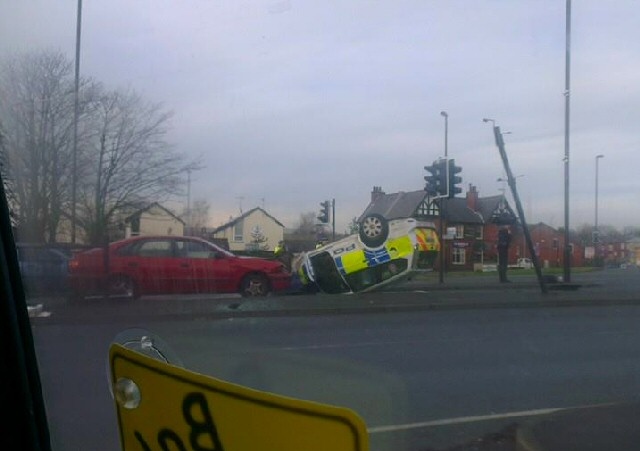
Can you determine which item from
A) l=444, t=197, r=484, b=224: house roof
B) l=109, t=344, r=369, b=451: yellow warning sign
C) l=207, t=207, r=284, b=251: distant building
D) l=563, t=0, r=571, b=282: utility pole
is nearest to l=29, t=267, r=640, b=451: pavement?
l=444, t=197, r=484, b=224: house roof

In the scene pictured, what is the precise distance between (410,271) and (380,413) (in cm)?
73

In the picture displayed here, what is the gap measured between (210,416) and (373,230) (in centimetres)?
157

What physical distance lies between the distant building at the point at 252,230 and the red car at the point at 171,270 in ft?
0.48

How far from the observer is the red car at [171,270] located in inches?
169

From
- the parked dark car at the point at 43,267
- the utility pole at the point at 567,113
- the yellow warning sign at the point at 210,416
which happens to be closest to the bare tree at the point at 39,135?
the parked dark car at the point at 43,267

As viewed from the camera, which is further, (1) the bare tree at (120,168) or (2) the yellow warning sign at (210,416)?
(1) the bare tree at (120,168)

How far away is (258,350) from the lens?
201 inches

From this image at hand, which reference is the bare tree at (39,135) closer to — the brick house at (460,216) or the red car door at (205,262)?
the red car door at (205,262)

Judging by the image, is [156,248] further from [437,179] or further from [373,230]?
[437,179]

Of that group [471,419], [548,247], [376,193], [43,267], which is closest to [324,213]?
[376,193]

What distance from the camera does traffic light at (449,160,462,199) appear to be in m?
3.81

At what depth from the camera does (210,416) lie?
2713mm

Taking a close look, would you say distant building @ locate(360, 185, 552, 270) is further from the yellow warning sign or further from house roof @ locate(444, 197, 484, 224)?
the yellow warning sign

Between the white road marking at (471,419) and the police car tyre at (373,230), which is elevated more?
the police car tyre at (373,230)
